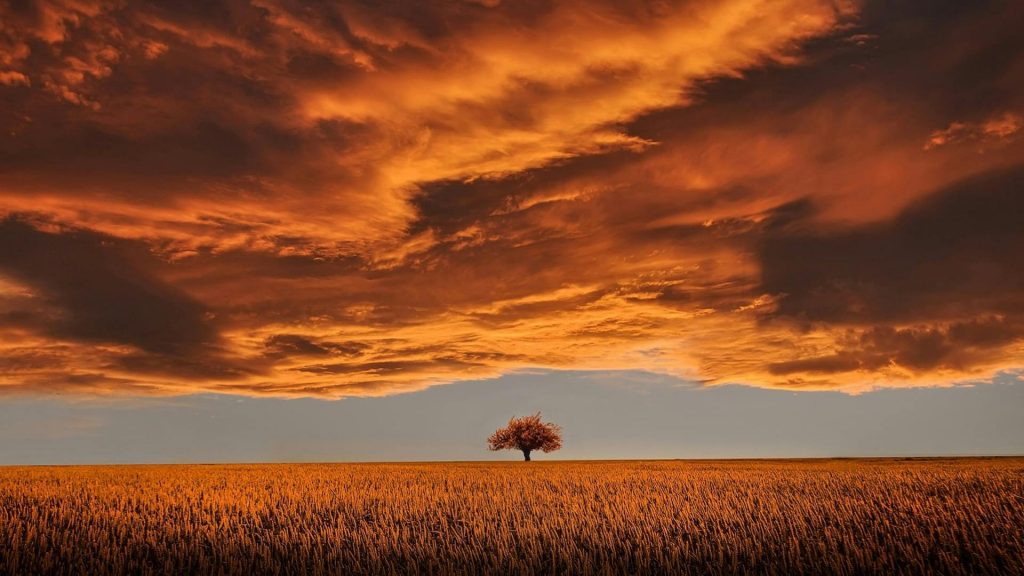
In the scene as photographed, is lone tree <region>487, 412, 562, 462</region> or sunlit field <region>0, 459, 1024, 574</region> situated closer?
sunlit field <region>0, 459, 1024, 574</region>

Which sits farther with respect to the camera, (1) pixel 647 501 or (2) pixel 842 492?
(2) pixel 842 492

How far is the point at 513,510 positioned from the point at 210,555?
712 cm

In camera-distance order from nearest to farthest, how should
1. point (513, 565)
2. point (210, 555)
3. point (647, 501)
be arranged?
point (513, 565)
point (210, 555)
point (647, 501)

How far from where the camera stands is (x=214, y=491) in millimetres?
26391

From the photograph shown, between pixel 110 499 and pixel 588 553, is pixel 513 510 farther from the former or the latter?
pixel 110 499

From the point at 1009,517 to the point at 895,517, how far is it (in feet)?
6.96

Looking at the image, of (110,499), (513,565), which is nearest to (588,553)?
(513,565)

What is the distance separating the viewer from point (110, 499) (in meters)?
23.2

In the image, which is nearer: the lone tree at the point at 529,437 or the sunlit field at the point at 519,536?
the sunlit field at the point at 519,536

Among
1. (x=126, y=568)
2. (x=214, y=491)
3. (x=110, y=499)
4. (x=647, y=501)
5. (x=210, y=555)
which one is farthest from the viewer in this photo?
(x=214, y=491)

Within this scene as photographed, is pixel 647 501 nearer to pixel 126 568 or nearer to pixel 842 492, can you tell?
pixel 842 492

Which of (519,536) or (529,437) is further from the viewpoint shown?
(529,437)

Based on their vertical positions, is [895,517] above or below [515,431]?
below

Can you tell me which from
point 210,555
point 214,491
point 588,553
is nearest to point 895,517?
point 588,553
